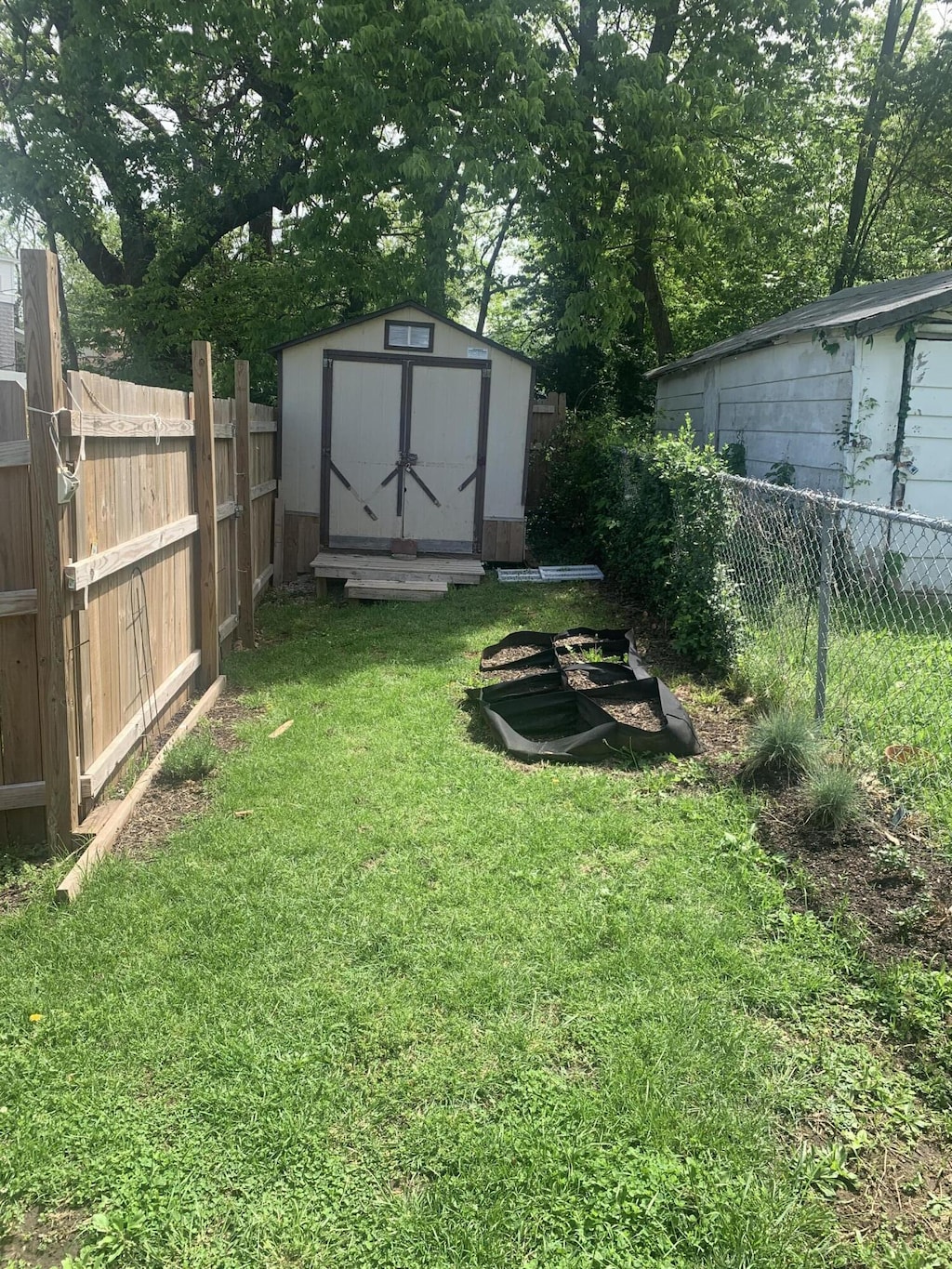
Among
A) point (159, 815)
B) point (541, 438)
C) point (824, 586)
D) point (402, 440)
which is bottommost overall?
point (159, 815)

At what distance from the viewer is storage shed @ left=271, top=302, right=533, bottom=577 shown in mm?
10836

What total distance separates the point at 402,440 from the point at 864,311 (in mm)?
5228

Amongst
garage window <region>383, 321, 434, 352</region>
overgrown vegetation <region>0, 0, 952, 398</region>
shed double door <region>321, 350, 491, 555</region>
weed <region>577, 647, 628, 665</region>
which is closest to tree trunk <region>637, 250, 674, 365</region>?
overgrown vegetation <region>0, 0, 952, 398</region>

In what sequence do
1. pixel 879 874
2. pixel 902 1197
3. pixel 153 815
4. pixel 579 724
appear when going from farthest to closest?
pixel 579 724 < pixel 153 815 < pixel 879 874 < pixel 902 1197

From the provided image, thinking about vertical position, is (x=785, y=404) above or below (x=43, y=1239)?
above

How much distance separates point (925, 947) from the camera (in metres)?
3.15

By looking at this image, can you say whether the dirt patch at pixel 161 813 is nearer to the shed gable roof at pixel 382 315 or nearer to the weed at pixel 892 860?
the weed at pixel 892 860

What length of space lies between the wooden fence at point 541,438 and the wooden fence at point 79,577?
8183mm

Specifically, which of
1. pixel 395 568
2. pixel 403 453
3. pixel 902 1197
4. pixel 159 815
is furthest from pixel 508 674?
pixel 403 453

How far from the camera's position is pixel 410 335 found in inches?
424

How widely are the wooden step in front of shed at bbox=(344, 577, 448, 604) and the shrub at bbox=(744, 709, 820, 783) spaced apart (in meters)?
5.36

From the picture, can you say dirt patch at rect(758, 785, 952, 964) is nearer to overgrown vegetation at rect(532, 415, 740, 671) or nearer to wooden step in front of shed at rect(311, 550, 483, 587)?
overgrown vegetation at rect(532, 415, 740, 671)

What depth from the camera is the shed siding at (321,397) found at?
10820 mm

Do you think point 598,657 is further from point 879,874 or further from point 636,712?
point 879,874
